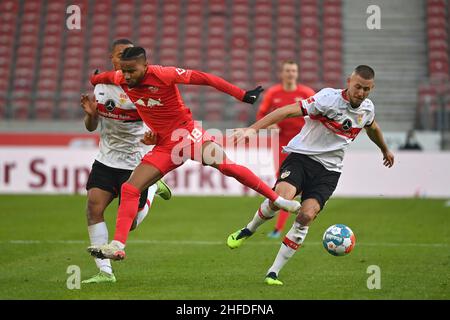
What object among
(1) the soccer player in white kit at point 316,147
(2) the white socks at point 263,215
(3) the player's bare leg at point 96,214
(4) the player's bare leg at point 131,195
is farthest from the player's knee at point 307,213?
(3) the player's bare leg at point 96,214

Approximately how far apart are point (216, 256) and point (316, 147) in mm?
2499

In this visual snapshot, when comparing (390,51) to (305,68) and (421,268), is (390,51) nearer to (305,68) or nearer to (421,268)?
(305,68)

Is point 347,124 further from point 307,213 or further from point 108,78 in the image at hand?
point 108,78

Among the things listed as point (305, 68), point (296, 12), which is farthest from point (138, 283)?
point (296, 12)

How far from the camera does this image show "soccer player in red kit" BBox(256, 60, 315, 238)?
43.0ft

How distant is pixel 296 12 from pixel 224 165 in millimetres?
20540

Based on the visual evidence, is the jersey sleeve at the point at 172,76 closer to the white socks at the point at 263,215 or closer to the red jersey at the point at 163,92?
the red jersey at the point at 163,92

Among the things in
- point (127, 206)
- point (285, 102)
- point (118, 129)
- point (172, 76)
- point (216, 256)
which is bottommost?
point (216, 256)

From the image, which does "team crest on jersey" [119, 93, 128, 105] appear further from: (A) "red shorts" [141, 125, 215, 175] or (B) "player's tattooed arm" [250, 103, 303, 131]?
(B) "player's tattooed arm" [250, 103, 303, 131]

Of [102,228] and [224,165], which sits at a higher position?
[224,165]

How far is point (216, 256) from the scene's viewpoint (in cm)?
1066

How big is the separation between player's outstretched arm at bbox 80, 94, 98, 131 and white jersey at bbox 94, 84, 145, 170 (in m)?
0.11

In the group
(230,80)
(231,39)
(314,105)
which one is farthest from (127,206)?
(231,39)

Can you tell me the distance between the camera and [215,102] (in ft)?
77.4
